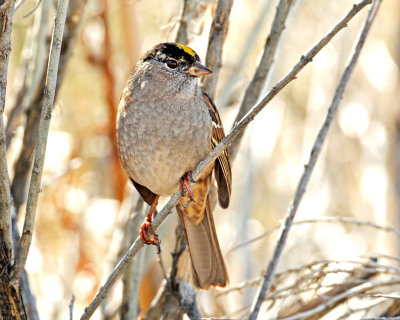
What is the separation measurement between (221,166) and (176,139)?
0.29 meters

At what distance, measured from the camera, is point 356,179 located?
18.1ft

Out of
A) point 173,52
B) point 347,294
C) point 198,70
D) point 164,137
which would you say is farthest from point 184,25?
point 347,294

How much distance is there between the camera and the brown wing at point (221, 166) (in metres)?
3.28

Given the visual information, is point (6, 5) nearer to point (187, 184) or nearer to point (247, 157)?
point (187, 184)

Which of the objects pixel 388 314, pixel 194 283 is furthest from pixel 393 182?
pixel 194 283

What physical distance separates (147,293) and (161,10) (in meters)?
2.44

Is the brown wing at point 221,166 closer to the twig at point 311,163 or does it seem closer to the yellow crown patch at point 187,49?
the yellow crown patch at point 187,49

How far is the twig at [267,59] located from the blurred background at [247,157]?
73 centimetres

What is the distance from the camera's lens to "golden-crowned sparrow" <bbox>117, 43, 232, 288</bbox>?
3223 mm

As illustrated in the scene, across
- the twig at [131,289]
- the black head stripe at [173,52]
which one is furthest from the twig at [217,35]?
the twig at [131,289]

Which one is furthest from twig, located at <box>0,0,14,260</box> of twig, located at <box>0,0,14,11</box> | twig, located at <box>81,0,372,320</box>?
twig, located at <box>81,0,372,320</box>

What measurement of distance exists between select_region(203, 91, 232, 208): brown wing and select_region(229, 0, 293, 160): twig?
123 mm

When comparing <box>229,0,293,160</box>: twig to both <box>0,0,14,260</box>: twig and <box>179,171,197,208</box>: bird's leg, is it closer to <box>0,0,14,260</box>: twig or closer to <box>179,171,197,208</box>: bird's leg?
<box>179,171,197,208</box>: bird's leg

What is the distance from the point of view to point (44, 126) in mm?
2250
